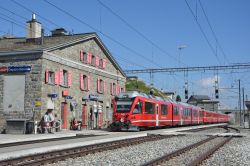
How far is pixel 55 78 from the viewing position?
3203cm

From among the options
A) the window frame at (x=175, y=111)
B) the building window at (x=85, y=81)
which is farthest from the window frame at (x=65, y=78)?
the window frame at (x=175, y=111)

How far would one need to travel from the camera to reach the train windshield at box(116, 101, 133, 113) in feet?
98.6

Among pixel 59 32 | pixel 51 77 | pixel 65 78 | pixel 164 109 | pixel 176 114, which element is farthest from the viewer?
pixel 176 114

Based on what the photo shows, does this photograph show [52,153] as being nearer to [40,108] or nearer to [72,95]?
[40,108]

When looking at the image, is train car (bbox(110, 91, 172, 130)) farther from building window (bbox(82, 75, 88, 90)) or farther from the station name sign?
building window (bbox(82, 75, 88, 90))

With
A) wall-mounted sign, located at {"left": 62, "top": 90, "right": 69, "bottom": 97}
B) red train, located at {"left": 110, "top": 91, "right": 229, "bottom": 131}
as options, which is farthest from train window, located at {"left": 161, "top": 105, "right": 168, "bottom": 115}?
wall-mounted sign, located at {"left": 62, "top": 90, "right": 69, "bottom": 97}

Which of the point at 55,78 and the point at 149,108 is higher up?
the point at 55,78

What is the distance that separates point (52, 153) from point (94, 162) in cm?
236

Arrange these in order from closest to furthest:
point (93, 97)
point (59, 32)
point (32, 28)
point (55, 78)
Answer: point (55, 78)
point (32, 28)
point (93, 97)
point (59, 32)

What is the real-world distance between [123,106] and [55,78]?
19.1ft

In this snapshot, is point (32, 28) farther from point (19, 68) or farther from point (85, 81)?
point (85, 81)

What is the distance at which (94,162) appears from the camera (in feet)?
40.7

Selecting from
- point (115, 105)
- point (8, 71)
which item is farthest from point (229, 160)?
point (8, 71)

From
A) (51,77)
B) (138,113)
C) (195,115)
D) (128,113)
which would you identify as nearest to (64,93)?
(51,77)
